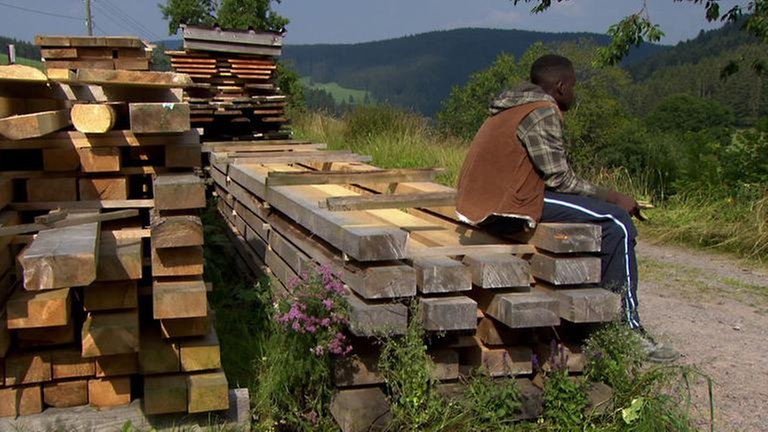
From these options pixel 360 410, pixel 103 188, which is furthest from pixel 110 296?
pixel 360 410

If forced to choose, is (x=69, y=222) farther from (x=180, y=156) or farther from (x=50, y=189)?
(x=180, y=156)

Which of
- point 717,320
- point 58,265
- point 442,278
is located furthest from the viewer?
point 717,320

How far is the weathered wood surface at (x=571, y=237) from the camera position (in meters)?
3.97

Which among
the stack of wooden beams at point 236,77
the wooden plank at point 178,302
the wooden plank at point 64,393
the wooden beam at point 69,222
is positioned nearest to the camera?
the wooden beam at point 69,222

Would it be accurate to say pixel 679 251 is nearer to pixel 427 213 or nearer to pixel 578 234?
pixel 427 213

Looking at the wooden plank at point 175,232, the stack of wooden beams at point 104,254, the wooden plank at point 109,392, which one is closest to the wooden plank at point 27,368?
the stack of wooden beams at point 104,254

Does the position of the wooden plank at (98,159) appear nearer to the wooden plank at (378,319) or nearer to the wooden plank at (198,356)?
the wooden plank at (198,356)

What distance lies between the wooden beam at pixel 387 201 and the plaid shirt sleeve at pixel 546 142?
0.92 metres

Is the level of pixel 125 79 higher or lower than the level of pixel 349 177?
higher

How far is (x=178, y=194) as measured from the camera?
3.78m

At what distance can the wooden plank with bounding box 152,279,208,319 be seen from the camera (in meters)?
3.53

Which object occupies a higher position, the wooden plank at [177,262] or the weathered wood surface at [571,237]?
the weathered wood surface at [571,237]

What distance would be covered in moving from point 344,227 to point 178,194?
A: 800 mm

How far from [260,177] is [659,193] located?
7.90 m
